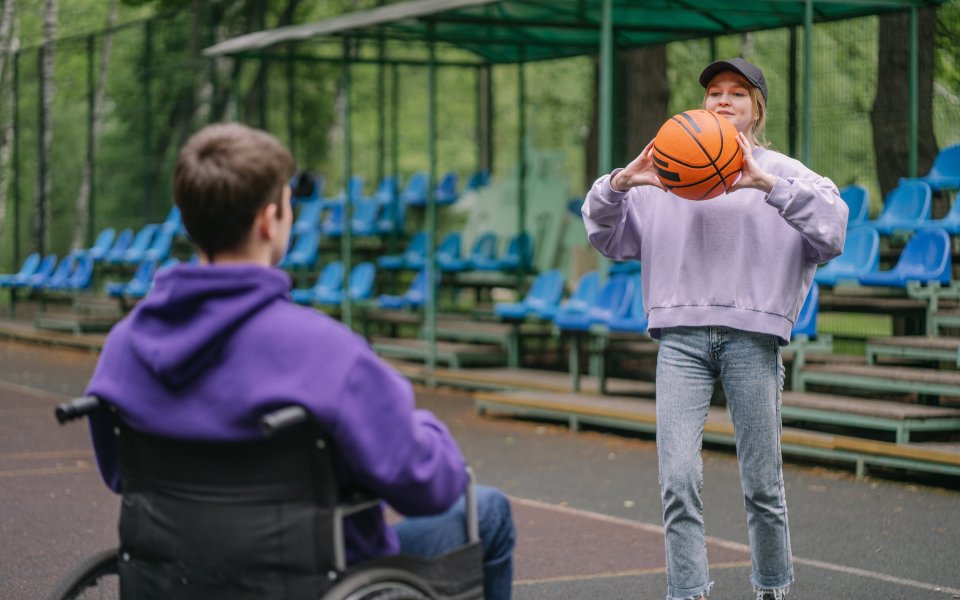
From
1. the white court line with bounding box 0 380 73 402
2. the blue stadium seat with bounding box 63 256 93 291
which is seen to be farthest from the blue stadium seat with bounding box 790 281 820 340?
the blue stadium seat with bounding box 63 256 93 291

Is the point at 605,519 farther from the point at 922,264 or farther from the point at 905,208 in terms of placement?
the point at 905,208

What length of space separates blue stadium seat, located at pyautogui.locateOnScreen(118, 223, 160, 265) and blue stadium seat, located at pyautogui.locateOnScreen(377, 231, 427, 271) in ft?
17.2

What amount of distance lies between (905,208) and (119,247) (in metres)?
14.0

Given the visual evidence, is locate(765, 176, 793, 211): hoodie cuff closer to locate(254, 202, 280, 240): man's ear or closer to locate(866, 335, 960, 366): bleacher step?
locate(254, 202, 280, 240): man's ear

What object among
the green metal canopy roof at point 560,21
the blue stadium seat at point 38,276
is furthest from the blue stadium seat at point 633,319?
the blue stadium seat at point 38,276

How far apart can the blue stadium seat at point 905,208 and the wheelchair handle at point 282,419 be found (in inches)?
409

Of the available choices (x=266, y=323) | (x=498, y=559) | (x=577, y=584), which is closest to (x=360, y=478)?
(x=266, y=323)

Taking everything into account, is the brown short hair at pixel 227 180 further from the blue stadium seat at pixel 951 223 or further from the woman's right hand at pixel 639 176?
the blue stadium seat at pixel 951 223

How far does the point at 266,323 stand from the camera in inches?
125

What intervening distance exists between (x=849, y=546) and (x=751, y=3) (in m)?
7.23

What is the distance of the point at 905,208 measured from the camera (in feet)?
43.2

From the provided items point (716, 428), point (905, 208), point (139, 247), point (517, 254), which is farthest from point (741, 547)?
point (139, 247)

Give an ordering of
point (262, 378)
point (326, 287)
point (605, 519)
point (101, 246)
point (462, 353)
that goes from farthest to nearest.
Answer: point (101, 246), point (326, 287), point (462, 353), point (605, 519), point (262, 378)

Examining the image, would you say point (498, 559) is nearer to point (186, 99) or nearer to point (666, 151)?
point (666, 151)
